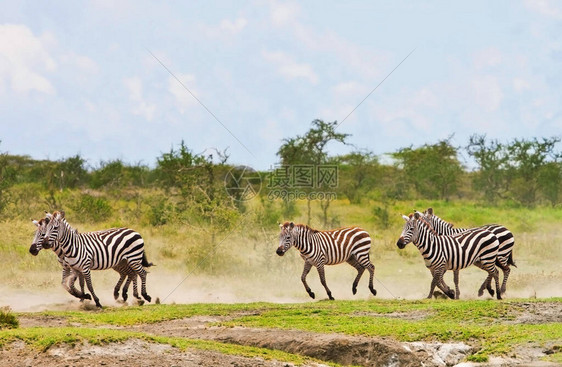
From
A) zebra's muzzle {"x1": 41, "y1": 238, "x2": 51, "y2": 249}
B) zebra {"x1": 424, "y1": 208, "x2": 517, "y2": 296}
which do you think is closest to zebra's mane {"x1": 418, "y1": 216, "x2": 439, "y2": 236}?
zebra {"x1": 424, "y1": 208, "x2": 517, "y2": 296}

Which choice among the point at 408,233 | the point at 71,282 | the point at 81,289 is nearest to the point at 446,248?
the point at 408,233

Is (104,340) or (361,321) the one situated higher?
(361,321)

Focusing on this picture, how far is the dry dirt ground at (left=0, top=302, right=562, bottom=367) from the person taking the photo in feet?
32.9

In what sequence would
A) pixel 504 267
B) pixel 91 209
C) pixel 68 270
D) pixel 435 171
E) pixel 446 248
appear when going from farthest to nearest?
pixel 435 171 → pixel 91 209 → pixel 504 267 → pixel 446 248 → pixel 68 270

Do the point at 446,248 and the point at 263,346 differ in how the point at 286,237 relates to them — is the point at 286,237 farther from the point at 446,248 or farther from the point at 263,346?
the point at 263,346

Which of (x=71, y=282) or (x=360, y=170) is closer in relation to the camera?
(x=71, y=282)

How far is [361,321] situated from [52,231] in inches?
247

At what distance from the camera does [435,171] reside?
41.4 meters

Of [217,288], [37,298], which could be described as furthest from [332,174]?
[37,298]

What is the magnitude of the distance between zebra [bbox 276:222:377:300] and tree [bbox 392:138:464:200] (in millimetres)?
22543

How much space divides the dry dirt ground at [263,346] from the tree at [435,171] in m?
27.6

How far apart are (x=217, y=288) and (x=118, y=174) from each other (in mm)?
19699

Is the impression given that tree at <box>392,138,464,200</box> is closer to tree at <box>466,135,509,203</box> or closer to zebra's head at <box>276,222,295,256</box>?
tree at <box>466,135,509,203</box>

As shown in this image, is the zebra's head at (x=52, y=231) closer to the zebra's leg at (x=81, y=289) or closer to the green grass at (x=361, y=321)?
the zebra's leg at (x=81, y=289)
